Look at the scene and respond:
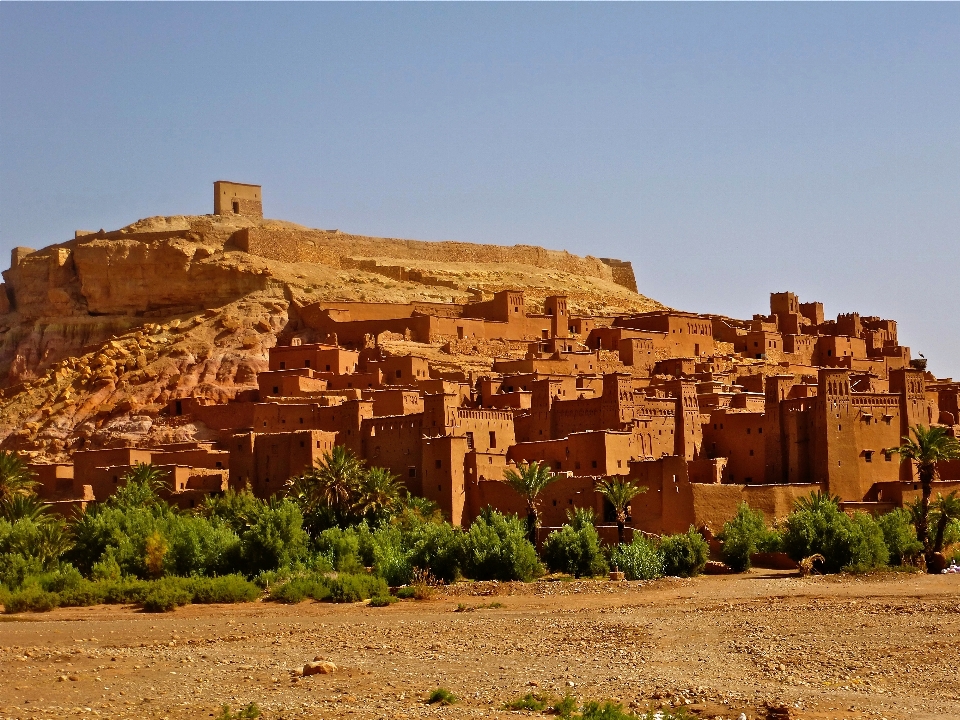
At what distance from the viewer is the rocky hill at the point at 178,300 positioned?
197 feet

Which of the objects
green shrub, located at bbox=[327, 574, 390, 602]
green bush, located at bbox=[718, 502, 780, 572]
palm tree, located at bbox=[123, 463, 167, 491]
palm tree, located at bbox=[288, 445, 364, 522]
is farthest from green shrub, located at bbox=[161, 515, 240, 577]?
green bush, located at bbox=[718, 502, 780, 572]

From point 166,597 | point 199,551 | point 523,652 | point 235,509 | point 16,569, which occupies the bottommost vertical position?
point 523,652

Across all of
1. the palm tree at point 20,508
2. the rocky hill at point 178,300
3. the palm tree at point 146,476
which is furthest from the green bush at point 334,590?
the rocky hill at point 178,300

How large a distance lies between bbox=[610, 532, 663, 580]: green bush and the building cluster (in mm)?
1869

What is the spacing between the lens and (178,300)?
69.6 metres

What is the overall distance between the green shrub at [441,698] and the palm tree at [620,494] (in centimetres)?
1649

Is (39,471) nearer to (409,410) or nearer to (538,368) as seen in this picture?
(409,410)

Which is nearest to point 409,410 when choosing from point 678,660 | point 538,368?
point 538,368

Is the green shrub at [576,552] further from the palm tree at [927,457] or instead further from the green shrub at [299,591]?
the palm tree at [927,457]

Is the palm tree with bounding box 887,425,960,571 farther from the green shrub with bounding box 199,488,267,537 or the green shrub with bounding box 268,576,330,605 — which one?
the green shrub with bounding box 199,488,267,537

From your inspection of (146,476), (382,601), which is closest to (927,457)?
(382,601)

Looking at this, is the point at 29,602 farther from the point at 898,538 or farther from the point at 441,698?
the point at 898,538

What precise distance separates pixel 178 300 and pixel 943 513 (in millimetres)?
38495

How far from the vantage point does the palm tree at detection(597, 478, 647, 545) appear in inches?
1646
